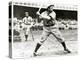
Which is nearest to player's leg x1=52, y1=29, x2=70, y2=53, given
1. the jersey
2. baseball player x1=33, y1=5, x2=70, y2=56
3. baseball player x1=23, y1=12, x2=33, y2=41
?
baseball player x1=33, y1=5, x2=70, y2=56

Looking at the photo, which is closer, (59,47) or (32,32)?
(32,32)

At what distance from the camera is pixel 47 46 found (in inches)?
83.8

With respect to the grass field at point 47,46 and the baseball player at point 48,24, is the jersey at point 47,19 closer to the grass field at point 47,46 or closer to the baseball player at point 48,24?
the baseball player at point 48,24

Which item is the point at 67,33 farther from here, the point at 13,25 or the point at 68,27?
the point at 13,25

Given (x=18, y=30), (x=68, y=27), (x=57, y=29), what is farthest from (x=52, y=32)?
(x=18, y=30)

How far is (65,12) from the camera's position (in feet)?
7.32

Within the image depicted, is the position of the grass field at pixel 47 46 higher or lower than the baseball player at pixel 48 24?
lower

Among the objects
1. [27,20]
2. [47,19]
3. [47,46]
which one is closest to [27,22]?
[27,20]

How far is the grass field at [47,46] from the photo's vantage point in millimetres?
1988

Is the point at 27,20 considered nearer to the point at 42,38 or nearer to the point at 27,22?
the point at 27,22

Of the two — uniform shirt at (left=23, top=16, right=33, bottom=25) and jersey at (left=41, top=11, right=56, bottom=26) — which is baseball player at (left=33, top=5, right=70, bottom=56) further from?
uniform shirt at (left=23, top=16, right=33, bottom=25)

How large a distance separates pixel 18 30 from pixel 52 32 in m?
0.38

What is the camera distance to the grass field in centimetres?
199

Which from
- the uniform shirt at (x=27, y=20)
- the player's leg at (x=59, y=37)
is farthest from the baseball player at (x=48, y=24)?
the uniform shirt at (x=27, y=20)
